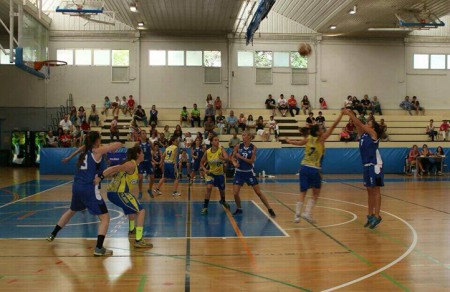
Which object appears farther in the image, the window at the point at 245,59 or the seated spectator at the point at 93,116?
the window at the point at 245,59

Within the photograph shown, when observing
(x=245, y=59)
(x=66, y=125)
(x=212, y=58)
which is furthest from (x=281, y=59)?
(x=66, y=125)

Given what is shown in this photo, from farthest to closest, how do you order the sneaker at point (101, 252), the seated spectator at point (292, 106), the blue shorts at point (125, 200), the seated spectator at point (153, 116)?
the seated spectator at point (292, 106) → the seated spectator at point (153, 116) → the blue shorts at point (125, 200) → the sneaker at point (101, 252)

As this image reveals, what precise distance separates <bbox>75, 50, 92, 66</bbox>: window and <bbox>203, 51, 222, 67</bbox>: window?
7446mm

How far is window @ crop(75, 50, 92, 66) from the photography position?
32875mm

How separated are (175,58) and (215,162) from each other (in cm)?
2197

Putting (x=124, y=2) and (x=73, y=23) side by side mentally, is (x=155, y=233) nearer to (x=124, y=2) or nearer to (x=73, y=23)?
(x=124, y=2)

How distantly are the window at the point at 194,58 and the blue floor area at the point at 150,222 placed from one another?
2083 cm

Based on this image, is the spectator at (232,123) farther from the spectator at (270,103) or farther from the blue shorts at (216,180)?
the blue shorts at (216,180)

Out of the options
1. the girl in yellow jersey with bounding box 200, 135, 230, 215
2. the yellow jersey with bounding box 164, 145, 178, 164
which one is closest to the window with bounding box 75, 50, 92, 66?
the yellow jersey with bounding box 164, 145, 178, 164

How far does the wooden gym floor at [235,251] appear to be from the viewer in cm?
632

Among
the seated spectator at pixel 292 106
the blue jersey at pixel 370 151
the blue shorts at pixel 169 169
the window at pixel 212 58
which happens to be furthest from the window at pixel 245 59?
the blue jersey at pixel 370 151

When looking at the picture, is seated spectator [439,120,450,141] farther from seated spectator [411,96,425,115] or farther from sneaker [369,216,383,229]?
→ sneaker [369,216,383,229]

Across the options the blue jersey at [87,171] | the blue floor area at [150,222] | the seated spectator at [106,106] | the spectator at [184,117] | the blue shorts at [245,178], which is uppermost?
the seated spectator at [106,106]

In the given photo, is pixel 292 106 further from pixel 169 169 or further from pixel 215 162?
pixel 215 162
